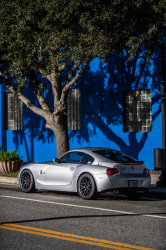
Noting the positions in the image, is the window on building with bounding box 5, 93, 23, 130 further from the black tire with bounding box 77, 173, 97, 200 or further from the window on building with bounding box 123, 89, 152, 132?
the black tire with bounding box 77, 173, 97, 200

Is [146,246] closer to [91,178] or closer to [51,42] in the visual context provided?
[91,178]

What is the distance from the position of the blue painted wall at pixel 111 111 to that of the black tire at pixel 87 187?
7.76 metres

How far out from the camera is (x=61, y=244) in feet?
18.6

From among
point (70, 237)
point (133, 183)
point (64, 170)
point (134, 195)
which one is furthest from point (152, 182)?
point (70, 237)

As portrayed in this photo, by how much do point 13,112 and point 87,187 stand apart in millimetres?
13327

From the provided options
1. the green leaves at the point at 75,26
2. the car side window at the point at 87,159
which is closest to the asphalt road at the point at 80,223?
the car side window at the point at 87,159

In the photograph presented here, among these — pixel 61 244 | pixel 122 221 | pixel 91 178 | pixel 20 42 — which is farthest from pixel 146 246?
pixel 20 42

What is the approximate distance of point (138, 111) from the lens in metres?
18.1

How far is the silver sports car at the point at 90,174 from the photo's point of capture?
9891 millimetres

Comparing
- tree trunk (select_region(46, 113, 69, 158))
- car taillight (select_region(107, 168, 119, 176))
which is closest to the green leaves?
tree trunk (select_region(46, 113, 69, 158))

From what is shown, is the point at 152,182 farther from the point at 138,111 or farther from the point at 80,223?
the point at 80,223

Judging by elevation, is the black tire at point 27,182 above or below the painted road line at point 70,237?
above

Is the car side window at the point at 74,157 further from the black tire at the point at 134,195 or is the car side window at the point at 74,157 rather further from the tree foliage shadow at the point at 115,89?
the tree foliage shadow at the point at 115,89

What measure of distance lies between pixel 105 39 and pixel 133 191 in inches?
220
